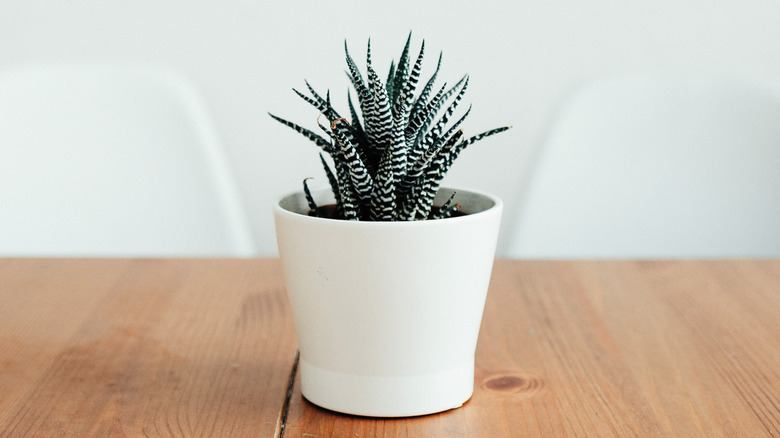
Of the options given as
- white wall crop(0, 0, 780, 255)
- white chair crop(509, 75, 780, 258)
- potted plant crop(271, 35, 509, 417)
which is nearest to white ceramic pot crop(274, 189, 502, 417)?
potted plant crop(271, 35, 509, 417)

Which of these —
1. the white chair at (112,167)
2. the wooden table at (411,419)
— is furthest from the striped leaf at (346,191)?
the white chair at (112,167)

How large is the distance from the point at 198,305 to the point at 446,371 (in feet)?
0.97

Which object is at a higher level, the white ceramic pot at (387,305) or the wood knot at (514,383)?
the white ceramic pot at (387,305)

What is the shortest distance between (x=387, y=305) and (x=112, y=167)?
85cm

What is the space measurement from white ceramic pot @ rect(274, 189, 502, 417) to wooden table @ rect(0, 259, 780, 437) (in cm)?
2

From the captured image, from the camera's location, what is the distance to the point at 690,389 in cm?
51

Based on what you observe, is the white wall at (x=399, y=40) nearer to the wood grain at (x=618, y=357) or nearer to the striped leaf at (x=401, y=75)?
the wood grain at (x=618, y=357)

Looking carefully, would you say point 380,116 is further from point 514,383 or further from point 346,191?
point 514,383

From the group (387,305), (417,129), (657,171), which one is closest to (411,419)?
(387,305)

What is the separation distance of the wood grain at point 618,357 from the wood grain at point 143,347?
0.05 metres

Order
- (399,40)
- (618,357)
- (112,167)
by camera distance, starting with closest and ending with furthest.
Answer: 1. (618,357)
2. (112,167)
3. (399,40)

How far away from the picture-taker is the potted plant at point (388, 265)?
0.43m

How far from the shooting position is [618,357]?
571 mm

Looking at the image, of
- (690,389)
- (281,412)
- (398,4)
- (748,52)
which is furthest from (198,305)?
(748,52)
